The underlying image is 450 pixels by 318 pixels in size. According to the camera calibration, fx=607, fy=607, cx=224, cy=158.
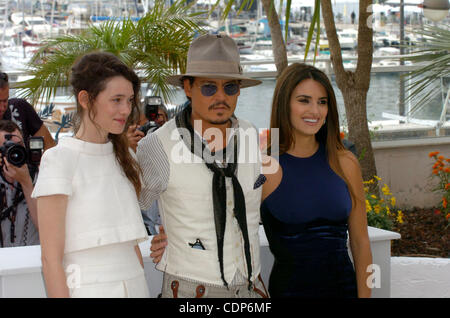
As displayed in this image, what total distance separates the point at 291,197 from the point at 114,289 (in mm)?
866

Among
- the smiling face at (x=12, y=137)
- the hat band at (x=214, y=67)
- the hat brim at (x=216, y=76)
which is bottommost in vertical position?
the smiling face at (x=12, y=137)

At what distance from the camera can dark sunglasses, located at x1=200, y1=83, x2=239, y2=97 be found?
2221 millimetres

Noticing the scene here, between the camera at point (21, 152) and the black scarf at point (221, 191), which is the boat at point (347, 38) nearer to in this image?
the camera at point (21, 152)

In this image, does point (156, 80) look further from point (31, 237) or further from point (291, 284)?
point (291, 284)

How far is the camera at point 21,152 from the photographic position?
2.85 meters

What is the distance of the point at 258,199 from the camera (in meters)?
2.30

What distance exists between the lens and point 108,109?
1991 mm

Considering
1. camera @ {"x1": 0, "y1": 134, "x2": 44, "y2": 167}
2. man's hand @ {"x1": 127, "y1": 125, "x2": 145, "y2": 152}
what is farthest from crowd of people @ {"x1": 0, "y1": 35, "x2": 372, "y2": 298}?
camera @ {"x1": 0, "y1": 134, "x2": 44, "y2": 167}

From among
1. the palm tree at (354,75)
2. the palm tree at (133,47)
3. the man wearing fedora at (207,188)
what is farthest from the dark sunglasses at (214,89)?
the palm tree at (354,75)

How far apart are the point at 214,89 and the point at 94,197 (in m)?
0.61

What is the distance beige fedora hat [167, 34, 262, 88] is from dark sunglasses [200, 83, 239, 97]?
0.04 meters

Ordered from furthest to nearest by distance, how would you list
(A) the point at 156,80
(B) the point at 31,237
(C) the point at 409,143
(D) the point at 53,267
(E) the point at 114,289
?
(C) the point at 409,143
(A) the point at 156,80
(B) the point at 31,237
(E) the point at 114,289
(D) the point at 53,267

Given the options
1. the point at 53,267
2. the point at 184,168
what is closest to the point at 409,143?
the point at 184,168

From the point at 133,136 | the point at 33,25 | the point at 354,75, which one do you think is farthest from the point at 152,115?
the point at 33,25
